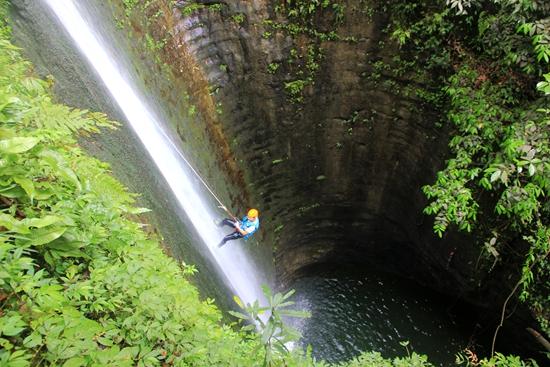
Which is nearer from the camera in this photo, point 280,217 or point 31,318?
point 31,318

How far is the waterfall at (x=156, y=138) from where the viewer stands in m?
3.92

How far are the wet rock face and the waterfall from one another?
5.95 feet

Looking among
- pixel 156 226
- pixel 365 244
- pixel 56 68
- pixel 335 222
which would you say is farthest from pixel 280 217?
pixel 56 68

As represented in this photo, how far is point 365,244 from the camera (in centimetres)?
930

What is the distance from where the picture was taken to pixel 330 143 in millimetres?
8141

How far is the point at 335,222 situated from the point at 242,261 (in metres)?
3.33

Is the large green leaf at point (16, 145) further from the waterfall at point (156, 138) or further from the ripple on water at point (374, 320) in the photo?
the ripple on water at point (374, 320)

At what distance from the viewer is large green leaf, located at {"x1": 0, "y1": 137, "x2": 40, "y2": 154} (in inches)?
66.1

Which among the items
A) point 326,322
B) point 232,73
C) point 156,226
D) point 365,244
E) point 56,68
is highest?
point 232,73

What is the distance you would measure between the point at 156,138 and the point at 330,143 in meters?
4.34

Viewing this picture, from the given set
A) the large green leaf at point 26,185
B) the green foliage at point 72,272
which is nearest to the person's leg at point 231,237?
the green foliage at point 72,272

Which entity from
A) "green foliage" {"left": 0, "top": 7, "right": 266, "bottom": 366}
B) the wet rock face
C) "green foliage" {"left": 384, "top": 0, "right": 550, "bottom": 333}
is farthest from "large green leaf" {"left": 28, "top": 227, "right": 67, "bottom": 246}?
the wet rock face

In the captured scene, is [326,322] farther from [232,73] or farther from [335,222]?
[232,73]

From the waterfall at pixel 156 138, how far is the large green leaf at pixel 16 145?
2.52 meters
